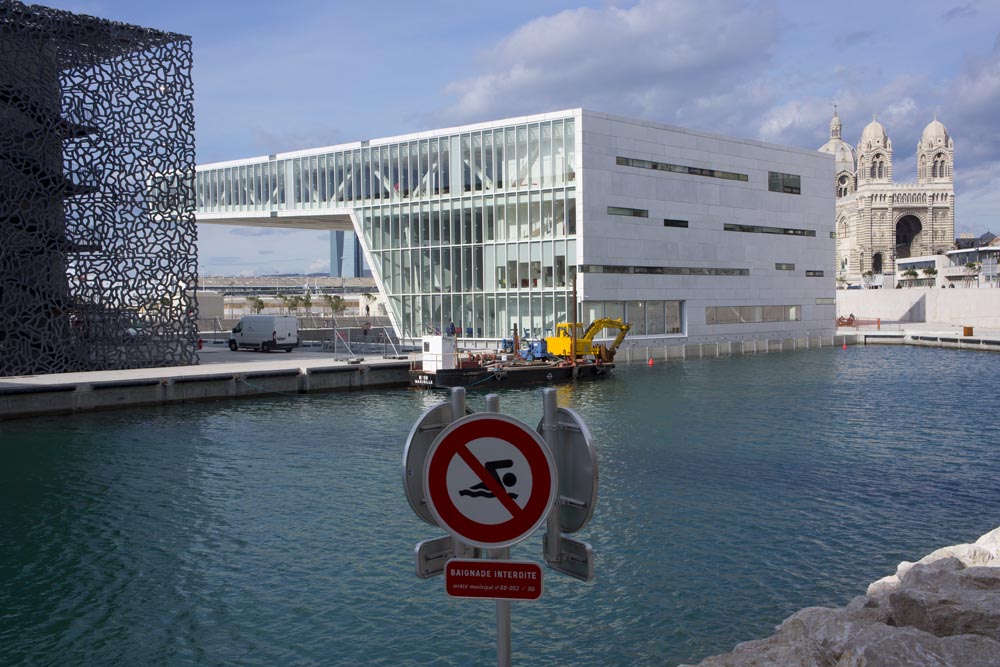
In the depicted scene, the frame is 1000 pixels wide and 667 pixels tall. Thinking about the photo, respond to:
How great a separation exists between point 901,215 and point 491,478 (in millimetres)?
181964

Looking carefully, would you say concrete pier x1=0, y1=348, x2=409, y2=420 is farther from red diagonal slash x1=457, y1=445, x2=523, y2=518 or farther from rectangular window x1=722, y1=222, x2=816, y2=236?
red diagonal slash x1=457, y1=445, x2=523, y2=518

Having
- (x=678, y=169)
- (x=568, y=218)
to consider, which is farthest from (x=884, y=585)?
(x=678, y=169)

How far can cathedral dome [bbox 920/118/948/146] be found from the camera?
170 metres

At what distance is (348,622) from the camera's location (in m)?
12.5

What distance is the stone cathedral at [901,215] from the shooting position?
16388 cm

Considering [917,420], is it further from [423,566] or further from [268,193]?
[268,193]

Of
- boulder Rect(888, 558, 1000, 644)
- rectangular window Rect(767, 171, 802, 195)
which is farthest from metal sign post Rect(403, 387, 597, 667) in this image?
rectangular window Rect(767, 171, 802, 195)

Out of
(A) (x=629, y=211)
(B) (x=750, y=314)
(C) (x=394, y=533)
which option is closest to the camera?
(C) (x=394, y=533)

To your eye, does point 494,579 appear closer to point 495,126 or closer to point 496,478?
point 496,478

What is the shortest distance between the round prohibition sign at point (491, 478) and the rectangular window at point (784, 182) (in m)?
68.7

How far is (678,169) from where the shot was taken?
61094mm

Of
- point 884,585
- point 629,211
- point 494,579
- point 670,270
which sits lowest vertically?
point 884,585

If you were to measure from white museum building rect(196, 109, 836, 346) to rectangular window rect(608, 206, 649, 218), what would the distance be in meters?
0.10

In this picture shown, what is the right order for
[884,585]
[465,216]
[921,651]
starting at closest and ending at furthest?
[921,651] < [884,585] < [465,216]
